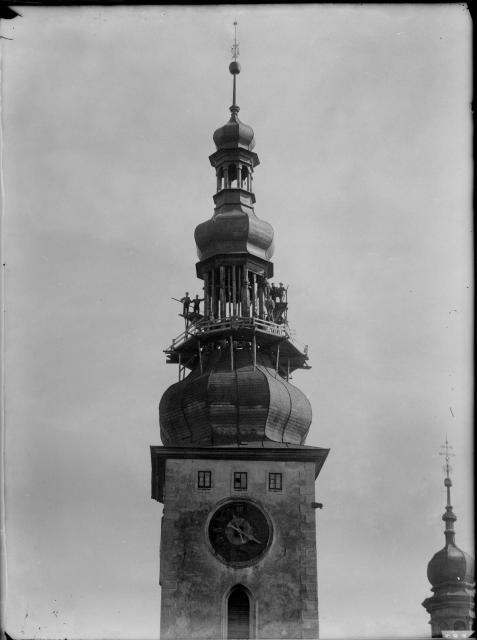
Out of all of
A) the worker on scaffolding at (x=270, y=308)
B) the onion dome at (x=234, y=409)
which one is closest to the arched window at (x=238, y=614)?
the onion dome at (x=234, y=409)

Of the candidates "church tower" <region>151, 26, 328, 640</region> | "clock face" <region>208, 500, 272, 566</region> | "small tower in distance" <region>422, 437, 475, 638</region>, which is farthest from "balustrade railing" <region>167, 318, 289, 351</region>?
"small tower in distance" <region>422, 437, 475, 638</region>

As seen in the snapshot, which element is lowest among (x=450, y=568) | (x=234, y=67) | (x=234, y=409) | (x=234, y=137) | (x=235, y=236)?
(x=450, y=568)

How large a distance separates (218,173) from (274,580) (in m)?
19.8

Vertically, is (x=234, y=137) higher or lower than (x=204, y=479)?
higher

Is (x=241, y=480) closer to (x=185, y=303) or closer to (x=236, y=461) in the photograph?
(x=236, y=461)

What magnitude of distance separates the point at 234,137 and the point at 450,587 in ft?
101

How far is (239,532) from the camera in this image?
4675 cm

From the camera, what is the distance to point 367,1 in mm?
12805

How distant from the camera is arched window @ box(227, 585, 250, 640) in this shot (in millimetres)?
44906

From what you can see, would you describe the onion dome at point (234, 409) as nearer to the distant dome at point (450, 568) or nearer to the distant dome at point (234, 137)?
the distant dome at point (234, 137)

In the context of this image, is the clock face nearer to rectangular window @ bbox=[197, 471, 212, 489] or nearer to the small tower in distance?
rectangular window @ bbox=[197, 471, 212, 489]

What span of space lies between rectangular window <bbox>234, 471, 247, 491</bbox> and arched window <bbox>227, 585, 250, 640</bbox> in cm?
377

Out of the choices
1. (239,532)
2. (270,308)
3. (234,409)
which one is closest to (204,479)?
(239,532)

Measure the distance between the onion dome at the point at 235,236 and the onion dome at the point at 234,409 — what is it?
530 centimetres
